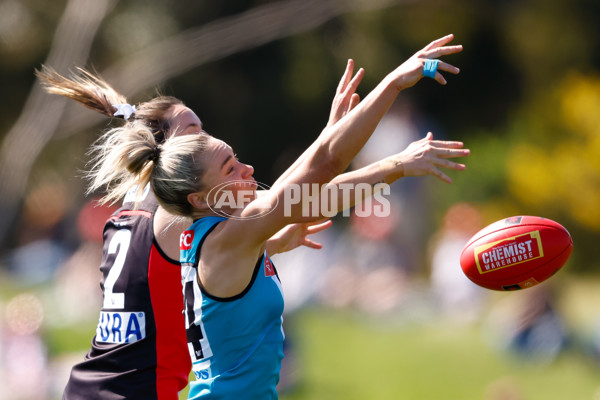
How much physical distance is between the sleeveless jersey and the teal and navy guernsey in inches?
14.1

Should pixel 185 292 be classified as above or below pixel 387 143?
below

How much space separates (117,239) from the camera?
3912 mm

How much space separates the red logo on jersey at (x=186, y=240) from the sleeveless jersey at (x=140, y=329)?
1.02 feet

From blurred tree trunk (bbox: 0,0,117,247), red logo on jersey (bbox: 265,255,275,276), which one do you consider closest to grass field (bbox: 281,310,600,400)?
red logo on jersey (bbox: 265,255,275,276)

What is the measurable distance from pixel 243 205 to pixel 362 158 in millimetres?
11266

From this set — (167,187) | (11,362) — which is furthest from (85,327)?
(167,187)

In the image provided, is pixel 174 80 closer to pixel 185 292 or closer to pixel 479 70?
pixel 479 70

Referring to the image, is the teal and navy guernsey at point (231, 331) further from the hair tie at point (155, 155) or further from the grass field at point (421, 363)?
the grass field at point (421, 363)

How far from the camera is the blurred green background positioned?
8.52 meters

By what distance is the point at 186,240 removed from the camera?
3.44m

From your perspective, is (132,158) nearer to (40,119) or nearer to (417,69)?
(417,69)

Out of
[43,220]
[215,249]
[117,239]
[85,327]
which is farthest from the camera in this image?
[43,220]

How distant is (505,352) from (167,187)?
571 cm

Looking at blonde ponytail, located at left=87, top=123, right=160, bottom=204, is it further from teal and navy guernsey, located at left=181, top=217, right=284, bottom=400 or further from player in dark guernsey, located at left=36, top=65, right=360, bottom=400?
teal and navy guernsey, located at left=181, top=217, right=284, bottom=400
